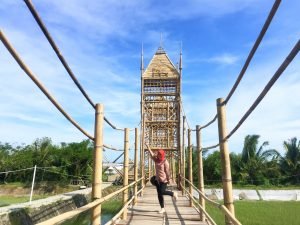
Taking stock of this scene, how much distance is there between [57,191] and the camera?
25766 mm

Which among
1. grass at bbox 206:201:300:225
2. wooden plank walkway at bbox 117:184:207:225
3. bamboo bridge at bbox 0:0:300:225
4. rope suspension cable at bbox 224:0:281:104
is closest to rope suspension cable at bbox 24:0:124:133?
bamboo bridge at bbox 0:0:300:225

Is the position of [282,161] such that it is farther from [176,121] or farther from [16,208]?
[16,208]

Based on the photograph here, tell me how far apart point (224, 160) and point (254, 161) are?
23976mm

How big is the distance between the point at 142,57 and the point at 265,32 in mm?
12033

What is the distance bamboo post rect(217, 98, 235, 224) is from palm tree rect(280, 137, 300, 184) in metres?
24.7

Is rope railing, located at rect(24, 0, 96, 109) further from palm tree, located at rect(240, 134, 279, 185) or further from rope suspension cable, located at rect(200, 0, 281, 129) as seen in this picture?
palm tree, located at rect(240, 134, 279, 185)

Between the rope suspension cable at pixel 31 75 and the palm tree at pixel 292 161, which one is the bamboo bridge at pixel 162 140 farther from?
the palm tree at pixel 292 161

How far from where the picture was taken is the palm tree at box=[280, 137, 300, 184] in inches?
998

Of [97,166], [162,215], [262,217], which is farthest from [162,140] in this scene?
[97,166]

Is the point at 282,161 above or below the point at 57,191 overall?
above

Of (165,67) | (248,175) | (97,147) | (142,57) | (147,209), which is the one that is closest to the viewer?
(97,147)

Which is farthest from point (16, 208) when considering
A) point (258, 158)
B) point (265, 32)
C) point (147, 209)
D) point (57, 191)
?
point (258, 158)

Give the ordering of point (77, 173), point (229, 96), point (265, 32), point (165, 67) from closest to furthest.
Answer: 1. point (265, 32)
2. point (229, 96)
3. point (165, 67)
4. point (77, 173)

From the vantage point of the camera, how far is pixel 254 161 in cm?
2561
